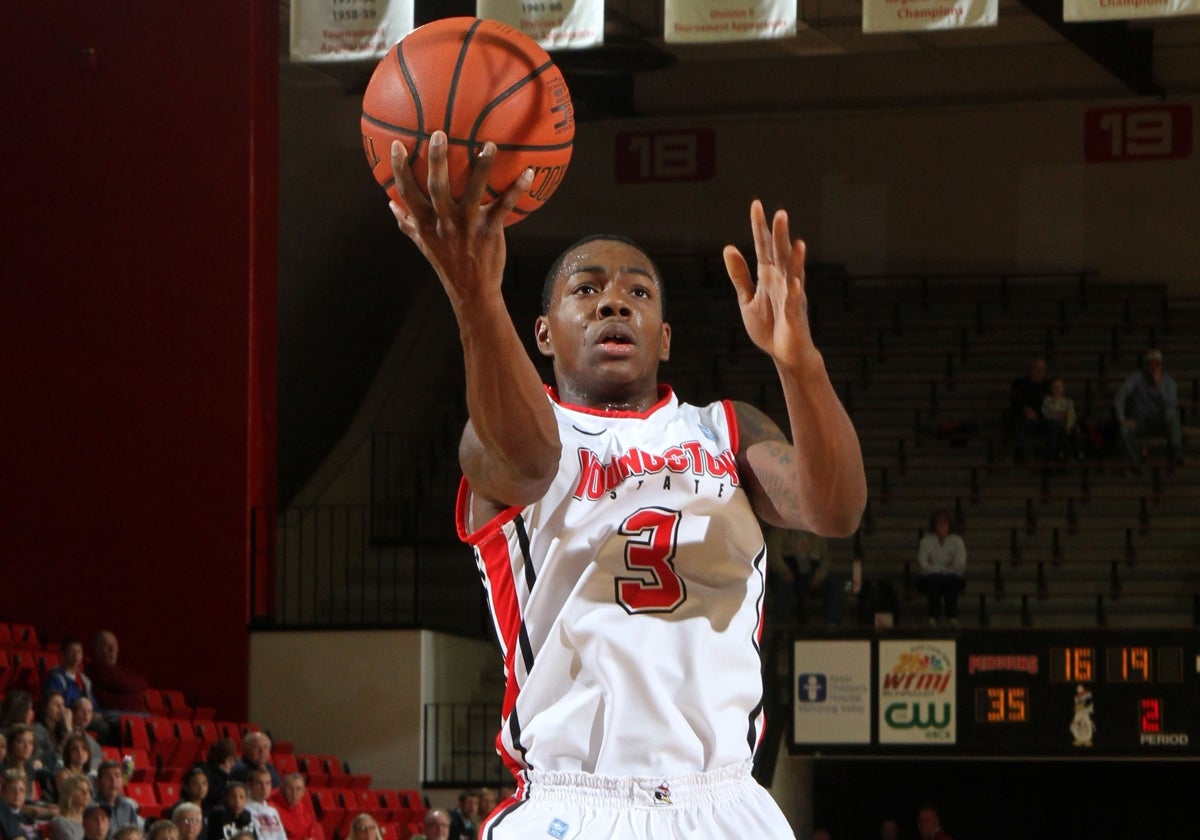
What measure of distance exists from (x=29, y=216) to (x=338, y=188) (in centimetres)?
614

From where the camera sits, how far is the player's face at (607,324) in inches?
144

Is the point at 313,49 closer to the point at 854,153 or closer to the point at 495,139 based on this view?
the point at 495,139

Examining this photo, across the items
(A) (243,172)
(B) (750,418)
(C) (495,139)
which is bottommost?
(B) (750,418)

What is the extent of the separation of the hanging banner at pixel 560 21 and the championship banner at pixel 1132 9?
8.08ft

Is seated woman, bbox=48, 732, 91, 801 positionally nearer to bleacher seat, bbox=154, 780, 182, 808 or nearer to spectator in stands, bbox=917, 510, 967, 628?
bleacher seat, bbox=154, 780, 182, 808

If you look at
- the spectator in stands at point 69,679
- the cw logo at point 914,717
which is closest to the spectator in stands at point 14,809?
the spectator in stands at point 69,679

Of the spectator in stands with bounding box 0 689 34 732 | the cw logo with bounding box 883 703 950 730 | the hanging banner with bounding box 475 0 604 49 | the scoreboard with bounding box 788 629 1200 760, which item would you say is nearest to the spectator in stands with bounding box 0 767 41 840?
the spectator in stands with bounding box 0 689 34 732

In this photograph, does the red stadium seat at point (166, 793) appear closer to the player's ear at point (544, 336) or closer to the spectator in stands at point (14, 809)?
the spectator in stands at point (14, 809)

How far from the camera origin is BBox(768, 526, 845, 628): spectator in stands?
51.7 ft

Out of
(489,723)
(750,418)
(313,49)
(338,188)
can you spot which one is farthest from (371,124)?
(338,188)

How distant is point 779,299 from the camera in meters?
3.29

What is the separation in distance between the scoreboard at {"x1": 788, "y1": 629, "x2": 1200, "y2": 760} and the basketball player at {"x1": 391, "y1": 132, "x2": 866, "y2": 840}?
10311 millimetres

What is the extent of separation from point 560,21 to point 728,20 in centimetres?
91

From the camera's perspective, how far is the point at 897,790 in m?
17.4
